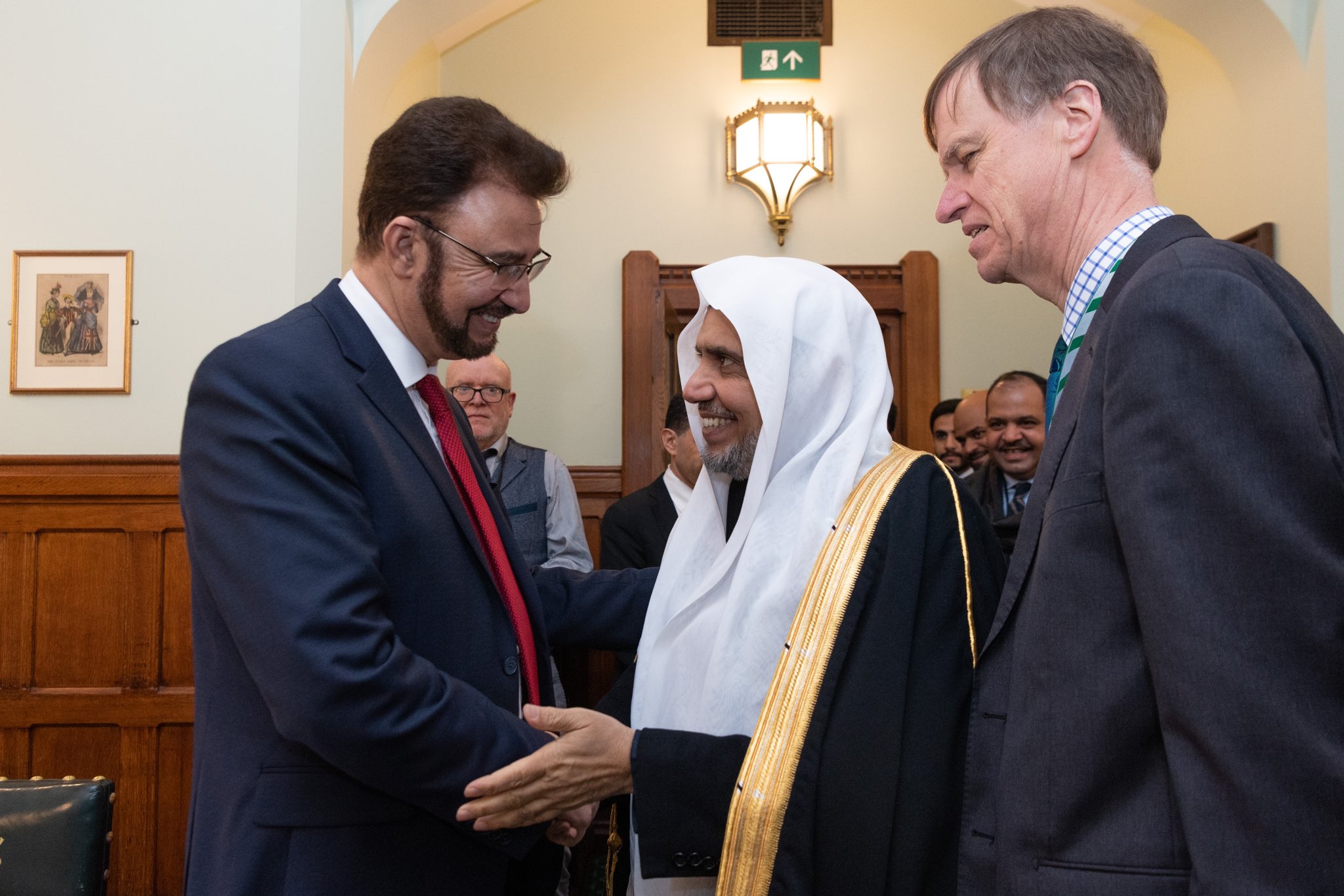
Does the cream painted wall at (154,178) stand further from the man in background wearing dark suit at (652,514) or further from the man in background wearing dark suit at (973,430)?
the man in background wearing dark suit at (973,430)

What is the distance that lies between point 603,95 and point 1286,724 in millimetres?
5657

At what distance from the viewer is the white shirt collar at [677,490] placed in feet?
13.5

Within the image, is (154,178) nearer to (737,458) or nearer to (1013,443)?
(737,458)

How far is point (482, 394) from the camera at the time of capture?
454 cm

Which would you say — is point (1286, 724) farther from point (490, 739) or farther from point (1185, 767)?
point (490, 739)

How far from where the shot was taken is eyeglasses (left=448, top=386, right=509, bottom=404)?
4535 mm

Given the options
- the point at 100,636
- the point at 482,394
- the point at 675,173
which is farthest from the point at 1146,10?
the point at 100,636

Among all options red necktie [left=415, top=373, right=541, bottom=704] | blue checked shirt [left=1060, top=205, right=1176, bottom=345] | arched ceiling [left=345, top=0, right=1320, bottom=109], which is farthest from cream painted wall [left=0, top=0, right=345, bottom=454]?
blue checked shirt [left=1060, top=205, right=1176, bottom=345]

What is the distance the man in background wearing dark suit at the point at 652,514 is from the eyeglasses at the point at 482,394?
75 cm

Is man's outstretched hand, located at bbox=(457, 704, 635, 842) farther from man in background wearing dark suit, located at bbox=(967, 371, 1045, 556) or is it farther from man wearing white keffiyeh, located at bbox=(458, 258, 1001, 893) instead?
man in background wearing dark suit, located at bbox=(967, 371, 1045, 556)

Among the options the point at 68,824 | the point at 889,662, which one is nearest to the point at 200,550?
the point at 68,824

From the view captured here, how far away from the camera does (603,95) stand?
609cm

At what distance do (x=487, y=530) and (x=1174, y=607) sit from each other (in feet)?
3.75

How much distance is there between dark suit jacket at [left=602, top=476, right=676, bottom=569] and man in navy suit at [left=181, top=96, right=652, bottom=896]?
2.14 meters
